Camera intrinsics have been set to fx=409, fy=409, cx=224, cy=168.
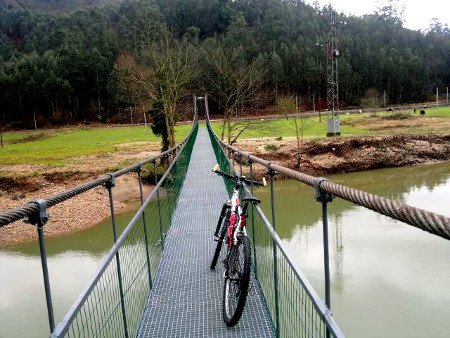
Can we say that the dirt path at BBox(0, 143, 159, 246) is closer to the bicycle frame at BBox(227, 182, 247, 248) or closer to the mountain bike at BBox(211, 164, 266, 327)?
the bicycle frame at BBox(227, 182, 247, 248)

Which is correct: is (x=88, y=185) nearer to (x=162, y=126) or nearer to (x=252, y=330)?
(x=252, y=330)

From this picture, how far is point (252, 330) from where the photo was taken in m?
2.71

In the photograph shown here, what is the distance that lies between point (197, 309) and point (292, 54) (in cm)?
5883

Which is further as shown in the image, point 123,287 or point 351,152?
point 351,152

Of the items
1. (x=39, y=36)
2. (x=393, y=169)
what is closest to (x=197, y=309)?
(x=393, y=169)

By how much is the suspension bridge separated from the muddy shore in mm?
9113

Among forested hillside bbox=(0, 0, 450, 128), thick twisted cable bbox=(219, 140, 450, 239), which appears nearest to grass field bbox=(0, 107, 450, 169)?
forested hillside bbox=(0, 0, 450, 128)

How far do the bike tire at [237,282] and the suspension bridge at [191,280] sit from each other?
0.35 feet

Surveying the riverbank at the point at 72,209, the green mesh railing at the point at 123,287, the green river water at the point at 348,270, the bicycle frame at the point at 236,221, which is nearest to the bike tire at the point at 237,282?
the bicycle frame at the point at 236,221

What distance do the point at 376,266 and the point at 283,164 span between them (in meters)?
12.5

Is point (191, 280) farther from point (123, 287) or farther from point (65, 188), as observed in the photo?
point (65, 188)

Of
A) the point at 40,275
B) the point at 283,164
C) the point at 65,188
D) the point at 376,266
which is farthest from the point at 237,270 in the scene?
the point at 283,164

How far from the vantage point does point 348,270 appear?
27.6 feet

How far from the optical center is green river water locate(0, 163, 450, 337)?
653cm
